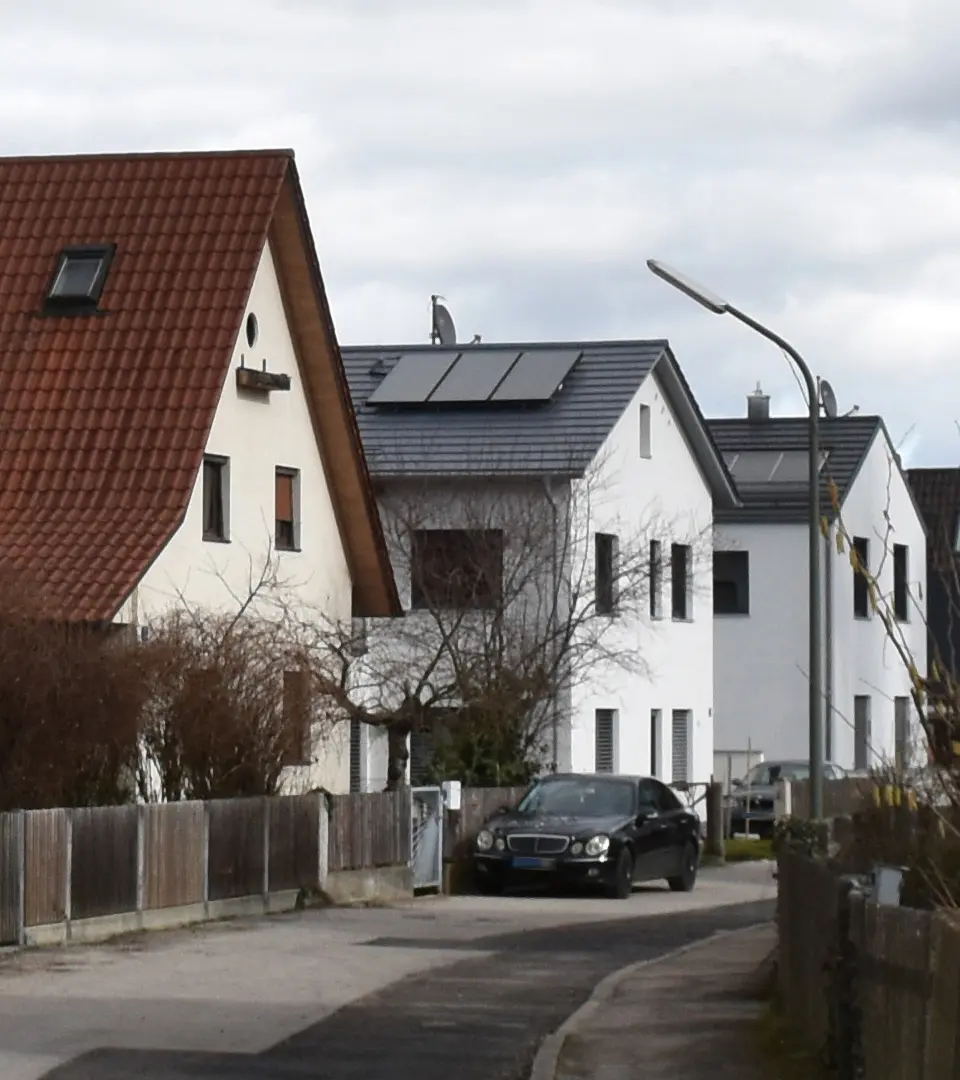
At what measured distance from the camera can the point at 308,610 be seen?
33812 mm

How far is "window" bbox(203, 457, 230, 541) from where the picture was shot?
3127cm

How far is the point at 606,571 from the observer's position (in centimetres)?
4503

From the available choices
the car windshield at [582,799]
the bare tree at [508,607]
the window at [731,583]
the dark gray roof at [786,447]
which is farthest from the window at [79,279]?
the window at [731,583]

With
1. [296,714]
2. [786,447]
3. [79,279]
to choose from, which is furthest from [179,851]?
[786,447]

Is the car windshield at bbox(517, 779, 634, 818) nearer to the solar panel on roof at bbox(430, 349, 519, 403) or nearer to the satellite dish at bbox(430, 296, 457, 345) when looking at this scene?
the solar panel on roof at bbox(430, 349, 519, 403)

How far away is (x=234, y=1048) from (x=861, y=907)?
188 inches

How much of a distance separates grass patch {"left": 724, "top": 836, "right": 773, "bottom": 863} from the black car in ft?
29.7

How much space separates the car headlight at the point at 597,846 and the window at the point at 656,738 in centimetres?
1864

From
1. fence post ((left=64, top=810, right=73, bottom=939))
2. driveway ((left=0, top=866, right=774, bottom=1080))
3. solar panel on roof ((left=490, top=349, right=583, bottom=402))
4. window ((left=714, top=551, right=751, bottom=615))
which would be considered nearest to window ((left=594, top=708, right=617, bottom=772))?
solar panel on roof ((left=490, top=349, right=583, bottom=402))

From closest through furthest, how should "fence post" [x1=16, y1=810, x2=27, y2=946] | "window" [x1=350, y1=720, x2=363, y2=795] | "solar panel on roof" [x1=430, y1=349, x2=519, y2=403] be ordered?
"fence post" [x1=16, y1=810, x2=27, y2=946] < "window" [x1=350, y1=720, x2=363, y2=795] < "solar panel on roof" [x1=430, y1=349, x2=519, y2=403]

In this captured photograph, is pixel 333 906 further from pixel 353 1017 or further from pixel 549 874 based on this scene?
pixel 353 1017

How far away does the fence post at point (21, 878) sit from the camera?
20.1m

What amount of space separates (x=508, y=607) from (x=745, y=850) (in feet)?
19.3

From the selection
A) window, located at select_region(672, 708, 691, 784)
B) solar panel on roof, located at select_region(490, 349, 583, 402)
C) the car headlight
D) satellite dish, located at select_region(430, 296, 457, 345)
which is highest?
satellite dish, located at select_region(430, 296, 457, 345)
